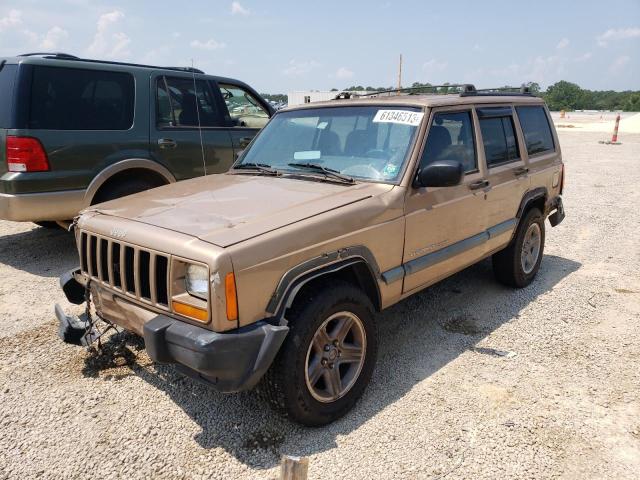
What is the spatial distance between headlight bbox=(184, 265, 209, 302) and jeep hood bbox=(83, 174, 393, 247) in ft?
0.51

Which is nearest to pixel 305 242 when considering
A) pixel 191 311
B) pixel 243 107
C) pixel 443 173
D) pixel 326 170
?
pixel 191 311

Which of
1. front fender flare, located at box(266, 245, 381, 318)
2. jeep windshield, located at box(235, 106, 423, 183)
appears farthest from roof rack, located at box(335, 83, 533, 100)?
front fender flare, located at box(266, 245, 381, 318)

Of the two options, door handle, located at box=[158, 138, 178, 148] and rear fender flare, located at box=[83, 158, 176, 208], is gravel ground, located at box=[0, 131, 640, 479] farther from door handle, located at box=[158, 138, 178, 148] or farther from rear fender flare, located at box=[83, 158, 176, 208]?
door handle, located at box=[158, 138, 178, 148]

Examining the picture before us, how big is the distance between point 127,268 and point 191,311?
1.86 ft

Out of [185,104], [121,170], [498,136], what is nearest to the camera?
[498,136]

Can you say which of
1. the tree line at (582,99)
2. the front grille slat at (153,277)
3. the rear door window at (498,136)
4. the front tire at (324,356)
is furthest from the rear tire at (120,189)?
the tree line at (582,99)

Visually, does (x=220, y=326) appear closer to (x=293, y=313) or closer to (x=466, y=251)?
(x=293, y=313)

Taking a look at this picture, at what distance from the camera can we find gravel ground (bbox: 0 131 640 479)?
2.68m

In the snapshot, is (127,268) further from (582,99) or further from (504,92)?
(582,99)

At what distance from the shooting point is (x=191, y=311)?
2.52m

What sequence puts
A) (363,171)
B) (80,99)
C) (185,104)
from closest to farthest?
(363,171) < (80,99) < (185,104)

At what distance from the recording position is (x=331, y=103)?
4.13 metres

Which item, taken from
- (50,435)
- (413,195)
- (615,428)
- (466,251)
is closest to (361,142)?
(413,195)

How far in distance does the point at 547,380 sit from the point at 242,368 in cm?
223
